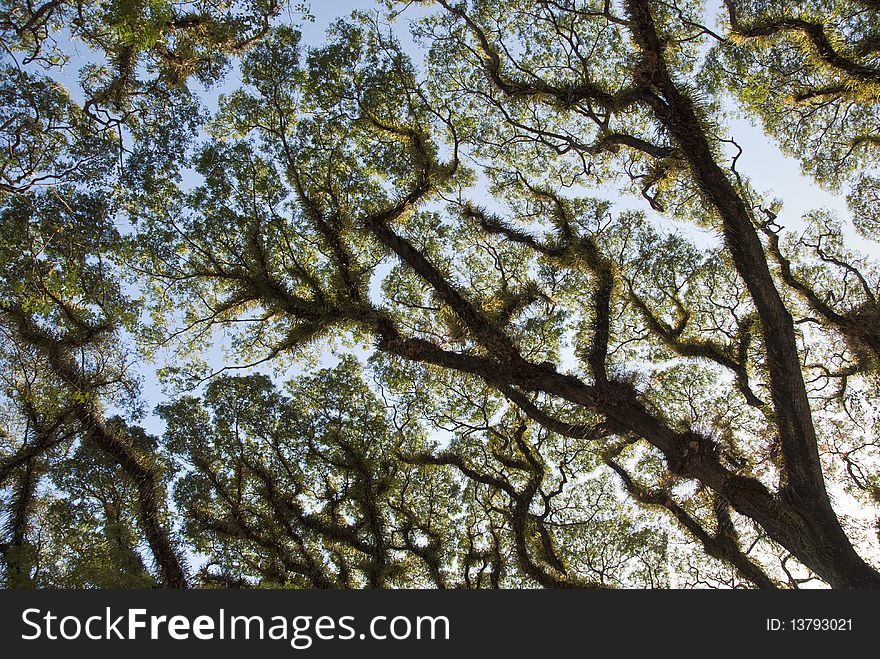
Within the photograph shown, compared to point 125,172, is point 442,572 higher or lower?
lower

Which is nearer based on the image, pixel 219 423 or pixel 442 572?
pixel 219 423

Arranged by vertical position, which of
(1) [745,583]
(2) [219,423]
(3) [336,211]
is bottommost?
(1) [745,583]

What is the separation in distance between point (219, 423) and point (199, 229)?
14.8ft

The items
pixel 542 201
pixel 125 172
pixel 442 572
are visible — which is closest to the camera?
pixel 125 172

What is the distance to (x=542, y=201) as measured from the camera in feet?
34.9

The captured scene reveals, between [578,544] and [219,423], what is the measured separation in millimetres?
8896

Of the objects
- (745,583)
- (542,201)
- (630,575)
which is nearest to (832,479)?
(745,583)

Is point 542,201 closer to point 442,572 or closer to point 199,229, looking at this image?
point 199,229

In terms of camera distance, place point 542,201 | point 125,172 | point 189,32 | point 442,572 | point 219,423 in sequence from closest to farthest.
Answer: point 125,172 < point 189,32 < point 542,201 < point 219,423 < point 442,572

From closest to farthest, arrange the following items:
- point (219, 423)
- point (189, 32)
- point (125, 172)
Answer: point (125, 172), point (189, 32), point (219, 423)

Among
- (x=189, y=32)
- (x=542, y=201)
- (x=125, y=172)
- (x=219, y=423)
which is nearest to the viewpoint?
(x=125, y=172)

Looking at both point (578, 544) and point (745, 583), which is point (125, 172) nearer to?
point (578, 544)

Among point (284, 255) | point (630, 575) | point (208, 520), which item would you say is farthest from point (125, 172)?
point (630, 575)

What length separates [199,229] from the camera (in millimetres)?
9250
